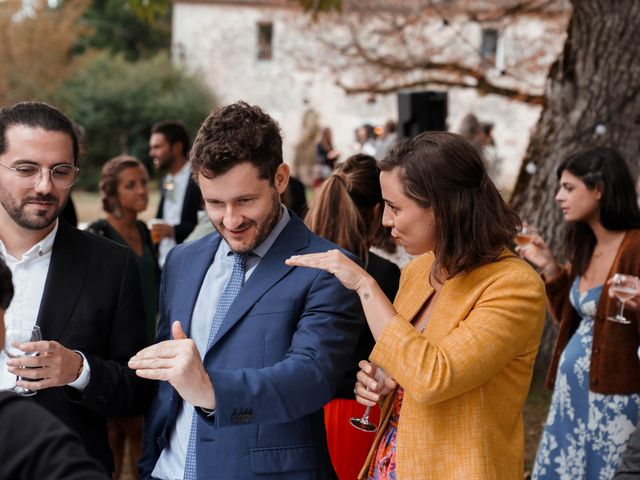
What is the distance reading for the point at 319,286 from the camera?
2482mm

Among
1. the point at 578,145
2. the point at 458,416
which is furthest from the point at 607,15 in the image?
the point at 458,416

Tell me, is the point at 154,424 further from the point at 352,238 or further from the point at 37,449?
the point at 352,238

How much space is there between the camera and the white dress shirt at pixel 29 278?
2756 mm

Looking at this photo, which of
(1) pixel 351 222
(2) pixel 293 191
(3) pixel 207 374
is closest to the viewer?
(3) pixel 207 374

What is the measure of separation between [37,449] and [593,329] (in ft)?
12.2

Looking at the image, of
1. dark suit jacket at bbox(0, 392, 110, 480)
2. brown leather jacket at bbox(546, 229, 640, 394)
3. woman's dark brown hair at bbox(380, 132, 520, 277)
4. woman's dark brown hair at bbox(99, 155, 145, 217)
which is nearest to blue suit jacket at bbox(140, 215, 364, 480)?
woman's dark brown hair at bbox(380, 132, 520, 277)

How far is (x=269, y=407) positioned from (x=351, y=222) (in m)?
1.70

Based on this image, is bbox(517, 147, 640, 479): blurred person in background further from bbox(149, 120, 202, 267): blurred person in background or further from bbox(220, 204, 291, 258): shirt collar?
bbox(149, 120, 202, 267): blurred person in background

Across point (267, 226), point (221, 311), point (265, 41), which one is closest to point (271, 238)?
point (267, 226)

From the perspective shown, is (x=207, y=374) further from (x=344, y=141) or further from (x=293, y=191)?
(x=344, y=141)

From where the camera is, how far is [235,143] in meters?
2.48

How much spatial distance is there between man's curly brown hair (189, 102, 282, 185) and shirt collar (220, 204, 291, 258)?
0.14 m

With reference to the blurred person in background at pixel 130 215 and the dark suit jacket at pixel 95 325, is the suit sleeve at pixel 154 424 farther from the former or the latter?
the blurred person in background at pixel 130 215

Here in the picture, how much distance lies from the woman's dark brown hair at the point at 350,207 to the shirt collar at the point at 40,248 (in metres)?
1.35
